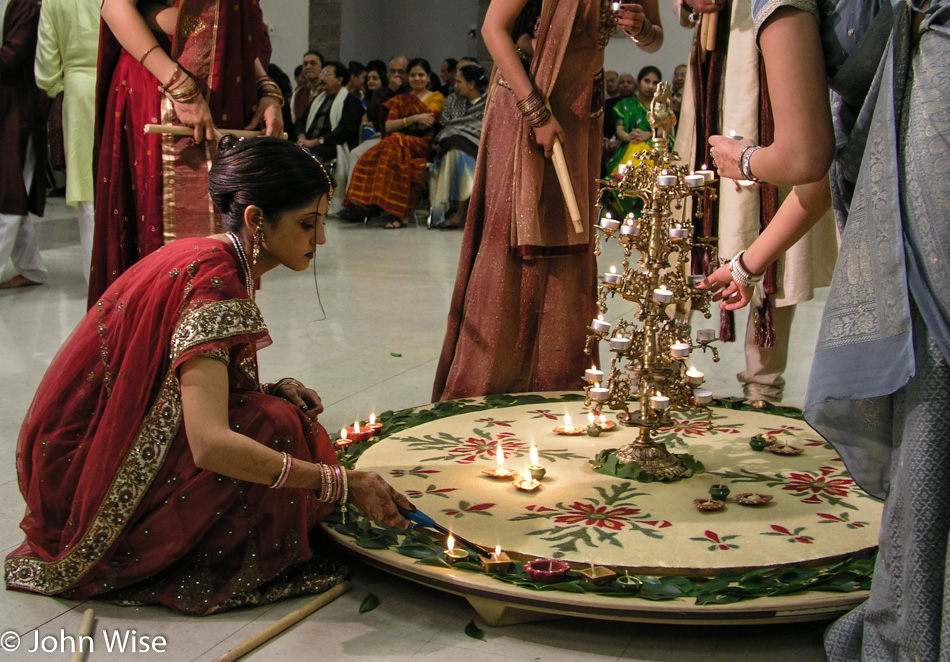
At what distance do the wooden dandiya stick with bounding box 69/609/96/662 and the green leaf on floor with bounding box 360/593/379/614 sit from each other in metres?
0.53

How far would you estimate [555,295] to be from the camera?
358cm

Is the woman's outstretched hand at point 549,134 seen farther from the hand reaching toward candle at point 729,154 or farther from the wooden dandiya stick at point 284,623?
the wooden dandiya stick at point 284,623

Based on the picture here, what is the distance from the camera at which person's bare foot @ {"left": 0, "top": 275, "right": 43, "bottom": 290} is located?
5.93 metres

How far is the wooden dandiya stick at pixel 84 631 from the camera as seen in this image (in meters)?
1.96

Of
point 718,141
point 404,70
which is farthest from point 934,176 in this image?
point 404,70

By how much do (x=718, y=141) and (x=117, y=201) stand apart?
6.27 ft

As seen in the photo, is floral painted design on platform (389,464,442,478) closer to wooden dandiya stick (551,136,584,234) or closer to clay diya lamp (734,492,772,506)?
clay diya lamp (734,492,772,506)

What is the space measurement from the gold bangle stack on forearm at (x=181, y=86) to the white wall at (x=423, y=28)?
1263 cm

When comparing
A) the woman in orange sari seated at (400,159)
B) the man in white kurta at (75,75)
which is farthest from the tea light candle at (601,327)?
the woman in orange sari seated at (400,159)

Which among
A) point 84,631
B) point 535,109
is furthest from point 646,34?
point 84,631

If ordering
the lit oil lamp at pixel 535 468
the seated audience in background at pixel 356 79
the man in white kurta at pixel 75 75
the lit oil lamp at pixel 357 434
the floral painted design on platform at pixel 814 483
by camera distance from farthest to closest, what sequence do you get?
the seated audience in background at pixel 356 79
the man in white kurta at pixel 75 75
the lit oil lamp at pixel 357 434
the lit oil lamp at pixel 535 468
the floral painted design on platform at pixel 814 483

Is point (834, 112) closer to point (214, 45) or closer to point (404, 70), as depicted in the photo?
point (214, 45)

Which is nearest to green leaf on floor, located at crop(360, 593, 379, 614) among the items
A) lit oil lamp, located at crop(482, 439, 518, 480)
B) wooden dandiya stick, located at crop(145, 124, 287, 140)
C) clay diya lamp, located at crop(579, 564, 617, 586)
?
clay diya lamp, located at crop(579, 564, 617, 586)

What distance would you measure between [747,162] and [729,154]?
83mm
